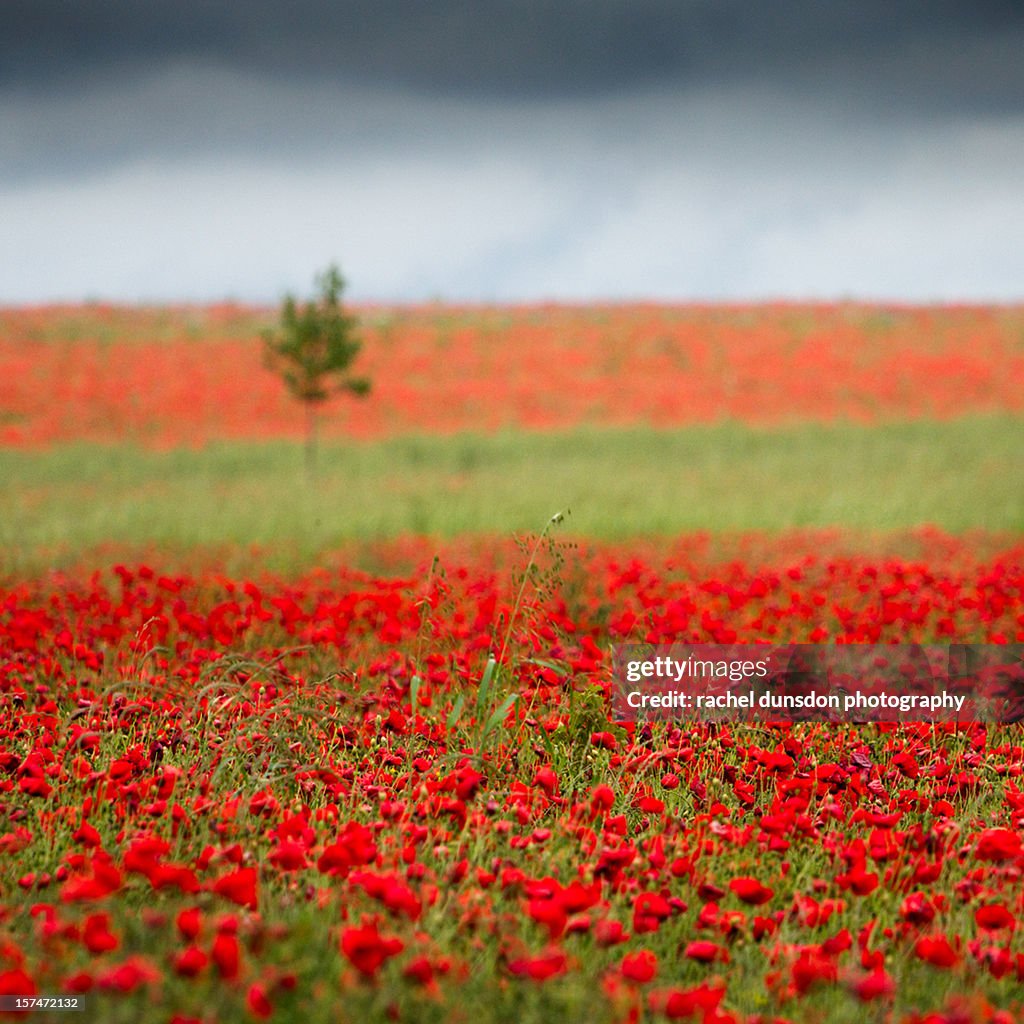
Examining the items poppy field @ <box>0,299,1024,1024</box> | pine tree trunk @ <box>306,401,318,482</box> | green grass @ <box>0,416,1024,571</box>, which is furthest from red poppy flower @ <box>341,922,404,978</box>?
pine tree trunk @ <box>306,401,318,482</box>

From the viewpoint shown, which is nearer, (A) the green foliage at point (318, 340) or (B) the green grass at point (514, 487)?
(B) the green grass at point (514, 487)

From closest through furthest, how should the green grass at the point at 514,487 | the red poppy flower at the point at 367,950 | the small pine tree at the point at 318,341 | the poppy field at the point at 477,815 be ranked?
the red poppy flower at the point at 367,950 < the poppy field at the point at 477,815 < the green grass at the point at 514,487 < the small pine tree at the point at 318,341

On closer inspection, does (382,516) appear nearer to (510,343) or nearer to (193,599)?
(193,599)

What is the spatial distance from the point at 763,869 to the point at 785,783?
0.30 meters

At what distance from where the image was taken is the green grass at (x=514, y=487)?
33.2 ft

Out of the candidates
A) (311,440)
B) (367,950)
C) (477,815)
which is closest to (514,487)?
(311,440)

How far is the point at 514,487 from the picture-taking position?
14297 mm

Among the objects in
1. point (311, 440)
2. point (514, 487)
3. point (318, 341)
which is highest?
point (318, 341)

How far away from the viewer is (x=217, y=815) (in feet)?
8.93

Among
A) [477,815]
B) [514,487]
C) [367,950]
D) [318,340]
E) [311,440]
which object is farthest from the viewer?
[311,440]

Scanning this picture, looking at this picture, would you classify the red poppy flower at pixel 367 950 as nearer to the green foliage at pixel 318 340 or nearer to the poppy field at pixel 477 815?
the poppy field at pixel 477 815

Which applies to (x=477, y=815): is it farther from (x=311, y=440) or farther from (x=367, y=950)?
(x=311, y=440)

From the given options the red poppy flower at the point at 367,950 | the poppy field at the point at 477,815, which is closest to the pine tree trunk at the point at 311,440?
the poppy field at the point at 477,815

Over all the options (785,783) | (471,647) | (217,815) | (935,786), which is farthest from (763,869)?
(471,647)
